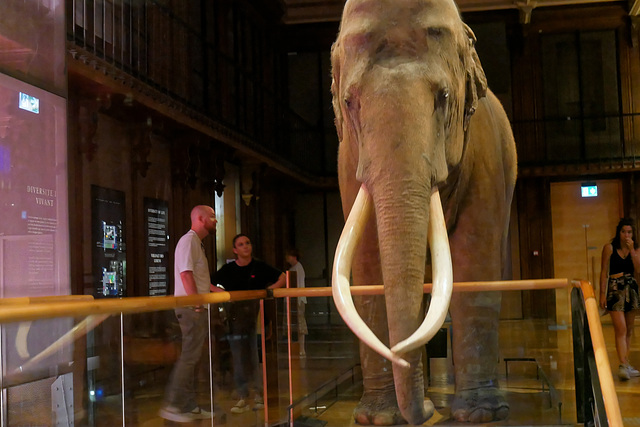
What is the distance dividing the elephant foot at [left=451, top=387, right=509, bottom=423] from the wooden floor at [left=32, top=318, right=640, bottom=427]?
0.04 metres

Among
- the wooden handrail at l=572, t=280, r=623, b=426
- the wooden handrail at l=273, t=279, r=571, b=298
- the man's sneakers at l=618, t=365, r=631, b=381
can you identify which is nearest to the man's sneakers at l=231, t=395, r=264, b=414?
the wooden handrail at l=273, t=279, r=571, b=298

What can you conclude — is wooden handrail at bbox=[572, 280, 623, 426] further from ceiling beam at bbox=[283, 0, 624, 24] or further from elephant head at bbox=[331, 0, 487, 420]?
ceiling beam at bbox=[283, 0, 624, 24]

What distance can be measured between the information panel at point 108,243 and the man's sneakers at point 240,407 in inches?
112

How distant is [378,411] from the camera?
3.87m

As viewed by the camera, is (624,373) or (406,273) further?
(624,373)

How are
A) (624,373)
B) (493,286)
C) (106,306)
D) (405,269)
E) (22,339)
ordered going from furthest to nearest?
(624,373) < (493,286) < (405,269) < (106,306) < (22,339)

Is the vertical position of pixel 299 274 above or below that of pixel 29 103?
→ below

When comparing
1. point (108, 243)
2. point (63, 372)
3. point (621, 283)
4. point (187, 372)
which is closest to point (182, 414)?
point (187, 372)

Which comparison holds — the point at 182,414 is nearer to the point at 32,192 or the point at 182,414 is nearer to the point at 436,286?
the point at 436,286

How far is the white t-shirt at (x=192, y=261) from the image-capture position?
5.19 metres

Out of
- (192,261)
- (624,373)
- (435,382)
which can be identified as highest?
(192,261)

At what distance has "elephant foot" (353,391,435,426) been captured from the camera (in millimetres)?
3830

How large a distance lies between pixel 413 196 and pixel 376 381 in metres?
1.33

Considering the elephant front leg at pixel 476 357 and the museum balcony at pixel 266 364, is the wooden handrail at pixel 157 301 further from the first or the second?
the elephant front leg at pixel 476 357
